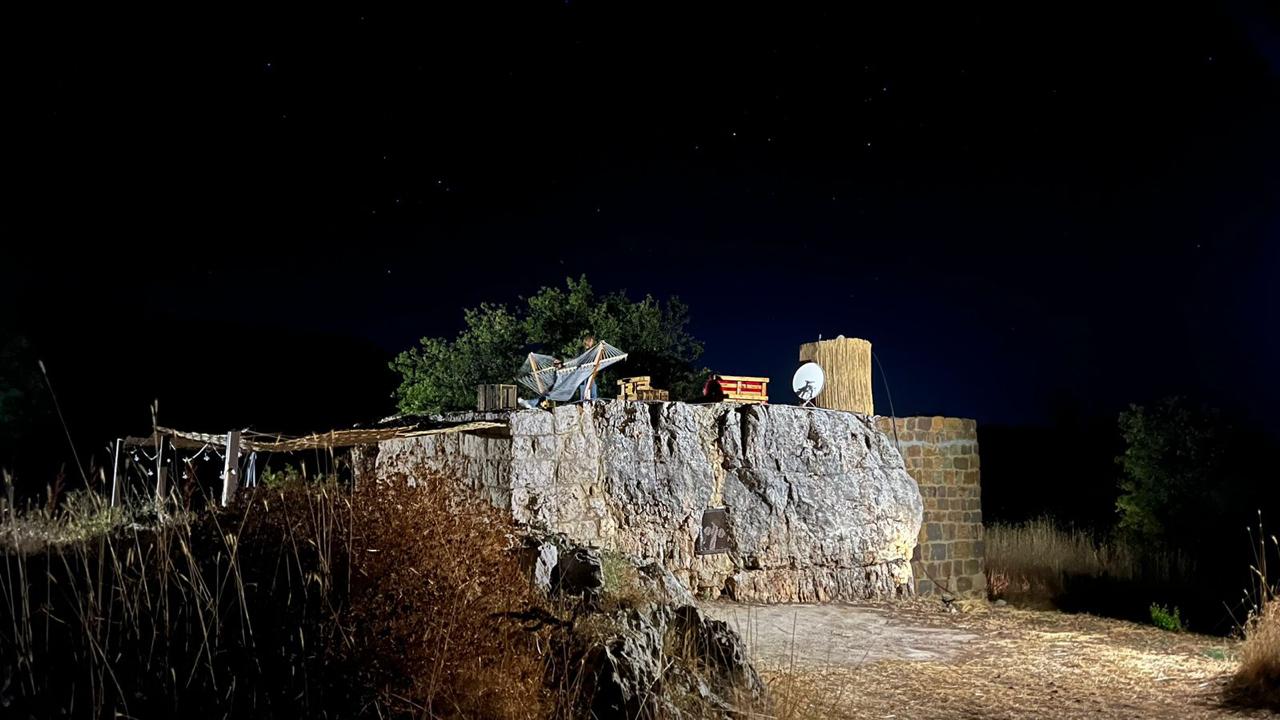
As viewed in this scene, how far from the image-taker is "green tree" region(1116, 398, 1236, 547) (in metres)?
15.8

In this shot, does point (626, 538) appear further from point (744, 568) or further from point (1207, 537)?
point (1207, 537)

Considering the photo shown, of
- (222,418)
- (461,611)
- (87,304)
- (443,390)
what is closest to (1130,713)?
(461,611)

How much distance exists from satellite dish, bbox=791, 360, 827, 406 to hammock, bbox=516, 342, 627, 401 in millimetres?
2176

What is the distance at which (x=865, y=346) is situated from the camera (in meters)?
11.5

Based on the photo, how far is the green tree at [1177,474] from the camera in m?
15.8

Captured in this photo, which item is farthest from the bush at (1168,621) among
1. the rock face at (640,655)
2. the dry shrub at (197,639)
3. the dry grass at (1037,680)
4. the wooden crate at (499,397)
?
the dry shrub at (197,639)

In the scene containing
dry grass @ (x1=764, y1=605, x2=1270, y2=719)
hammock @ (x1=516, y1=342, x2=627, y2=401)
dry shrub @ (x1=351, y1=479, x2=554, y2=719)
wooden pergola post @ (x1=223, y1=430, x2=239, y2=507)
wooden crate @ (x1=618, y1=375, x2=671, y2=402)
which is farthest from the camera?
hammock @ (x1=516, y1=342, x2=627, y2=401)

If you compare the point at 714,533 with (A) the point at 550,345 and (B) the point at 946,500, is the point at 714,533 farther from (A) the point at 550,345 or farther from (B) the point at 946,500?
(A) the point at 550,345

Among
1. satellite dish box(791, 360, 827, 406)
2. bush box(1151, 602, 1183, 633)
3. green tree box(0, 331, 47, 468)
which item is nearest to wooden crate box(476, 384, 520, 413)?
satellite dish box(791, 360, 827, 406)

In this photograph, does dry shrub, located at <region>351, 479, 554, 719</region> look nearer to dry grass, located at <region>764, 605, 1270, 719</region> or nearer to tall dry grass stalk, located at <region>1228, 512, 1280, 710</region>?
dry grass, located at <region>764, 605, 1270, 719</region>

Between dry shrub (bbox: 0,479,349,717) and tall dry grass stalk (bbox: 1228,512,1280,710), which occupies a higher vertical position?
dry shrub (bbox: 0,479,349,717)

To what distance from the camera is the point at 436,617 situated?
3.70 m

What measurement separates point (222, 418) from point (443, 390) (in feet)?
21.5

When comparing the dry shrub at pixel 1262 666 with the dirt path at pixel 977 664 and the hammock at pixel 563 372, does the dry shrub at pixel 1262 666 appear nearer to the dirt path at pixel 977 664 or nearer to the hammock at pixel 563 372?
the dirt path at pixel 977 664
